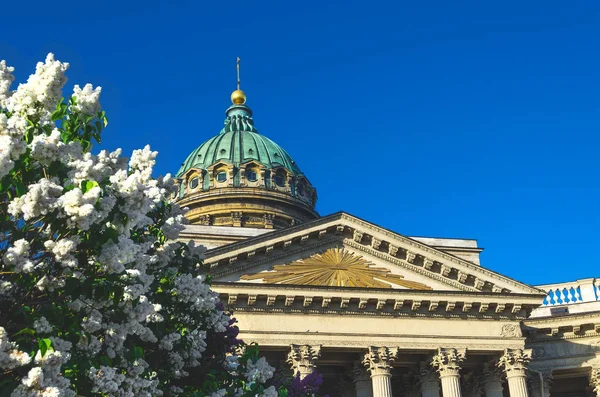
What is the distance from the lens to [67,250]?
30.2 ft

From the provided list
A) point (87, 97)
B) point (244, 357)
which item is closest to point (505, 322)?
point (244, 357)

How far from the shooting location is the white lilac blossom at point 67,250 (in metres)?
8.80

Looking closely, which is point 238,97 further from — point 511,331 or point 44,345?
point 44,345

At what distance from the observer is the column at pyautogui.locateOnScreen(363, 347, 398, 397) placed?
30.3 m

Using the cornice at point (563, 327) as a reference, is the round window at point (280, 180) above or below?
above

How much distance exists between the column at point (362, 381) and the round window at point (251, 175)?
1192 inches

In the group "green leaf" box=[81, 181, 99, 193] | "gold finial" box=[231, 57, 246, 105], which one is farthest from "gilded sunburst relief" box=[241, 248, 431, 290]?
"gold finial" box=[231, 57, 246, 105]

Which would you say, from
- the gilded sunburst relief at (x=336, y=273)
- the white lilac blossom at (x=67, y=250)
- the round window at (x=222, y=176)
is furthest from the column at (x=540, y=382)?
the round window at (x=222, y=176)

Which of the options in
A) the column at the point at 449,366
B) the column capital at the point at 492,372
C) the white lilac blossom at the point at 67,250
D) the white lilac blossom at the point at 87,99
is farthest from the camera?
the column capital at the point at 492,372

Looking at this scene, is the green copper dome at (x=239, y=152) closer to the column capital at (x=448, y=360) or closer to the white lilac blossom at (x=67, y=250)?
the column capital at (x=448, y=360)

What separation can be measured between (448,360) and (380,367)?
9.26 feet

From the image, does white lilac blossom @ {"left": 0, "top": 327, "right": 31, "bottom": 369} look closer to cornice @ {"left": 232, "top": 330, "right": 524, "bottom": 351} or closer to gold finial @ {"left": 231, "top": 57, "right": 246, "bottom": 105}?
cornice @ {"left": 232, "top": 330, "right": 524, "bottom": 351}

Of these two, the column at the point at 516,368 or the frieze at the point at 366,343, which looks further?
the column at the point at 516,368

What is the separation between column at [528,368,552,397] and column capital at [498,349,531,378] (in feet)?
10.1
